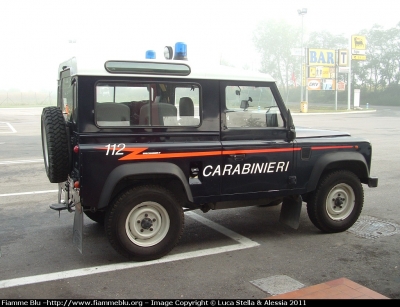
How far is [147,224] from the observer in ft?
15.9

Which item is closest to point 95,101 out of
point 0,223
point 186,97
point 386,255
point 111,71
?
point 111,71

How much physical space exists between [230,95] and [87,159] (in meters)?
1.79

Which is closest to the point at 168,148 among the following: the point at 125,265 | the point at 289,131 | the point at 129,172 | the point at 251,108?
the point at 129,172

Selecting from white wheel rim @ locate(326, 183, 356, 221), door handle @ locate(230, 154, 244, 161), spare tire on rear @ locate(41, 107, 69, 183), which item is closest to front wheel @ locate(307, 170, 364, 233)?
white wheel rim @ locate(326, 183, 356, 221)

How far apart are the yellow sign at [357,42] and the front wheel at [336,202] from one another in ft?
140

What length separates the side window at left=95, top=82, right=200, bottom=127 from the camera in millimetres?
4688

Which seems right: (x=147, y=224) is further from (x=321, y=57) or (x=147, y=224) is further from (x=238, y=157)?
(x=321, y=57)

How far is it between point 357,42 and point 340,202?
143ft

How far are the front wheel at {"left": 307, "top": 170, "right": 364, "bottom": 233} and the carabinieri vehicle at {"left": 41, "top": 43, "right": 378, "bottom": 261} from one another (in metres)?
0.02

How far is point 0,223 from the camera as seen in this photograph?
20.5 feet

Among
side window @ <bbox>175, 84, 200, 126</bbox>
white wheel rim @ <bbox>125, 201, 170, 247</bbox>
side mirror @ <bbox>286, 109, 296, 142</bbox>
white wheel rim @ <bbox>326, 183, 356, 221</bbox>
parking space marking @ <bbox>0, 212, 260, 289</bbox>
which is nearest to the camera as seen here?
parking space marking @ <bbox>0, 212, 260, 289</bbox>

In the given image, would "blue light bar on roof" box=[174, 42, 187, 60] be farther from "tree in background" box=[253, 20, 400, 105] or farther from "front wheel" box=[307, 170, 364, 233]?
"tree in background" box=[253, 20, 400, 105]

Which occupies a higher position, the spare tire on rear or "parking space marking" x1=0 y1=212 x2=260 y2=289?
the spare tire on rear

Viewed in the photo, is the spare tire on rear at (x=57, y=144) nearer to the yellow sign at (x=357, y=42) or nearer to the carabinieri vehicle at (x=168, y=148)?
the carabinieri vehicle at (x=168, y=148)
